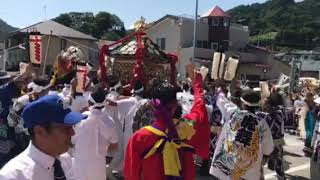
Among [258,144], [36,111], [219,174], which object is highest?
[36,111]

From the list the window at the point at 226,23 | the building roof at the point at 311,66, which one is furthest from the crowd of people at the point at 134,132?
the building roof at the point at 311,66

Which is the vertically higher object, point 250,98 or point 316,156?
point 250,98

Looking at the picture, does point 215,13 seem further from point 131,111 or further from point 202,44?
point 131,111

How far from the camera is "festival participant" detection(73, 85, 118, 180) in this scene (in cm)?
648

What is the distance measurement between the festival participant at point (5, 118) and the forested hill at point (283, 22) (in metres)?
68.5

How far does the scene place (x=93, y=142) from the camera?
21.5 feet

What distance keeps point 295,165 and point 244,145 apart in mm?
5767

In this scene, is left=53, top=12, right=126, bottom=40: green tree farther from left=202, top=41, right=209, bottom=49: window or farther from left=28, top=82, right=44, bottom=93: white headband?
left=28, top=82, right=44, bottom=93: white headband

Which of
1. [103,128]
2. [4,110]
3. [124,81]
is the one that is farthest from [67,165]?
[124,81]

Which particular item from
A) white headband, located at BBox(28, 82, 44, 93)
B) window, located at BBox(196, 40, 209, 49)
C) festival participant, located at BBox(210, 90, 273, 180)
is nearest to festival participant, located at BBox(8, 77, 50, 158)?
white headband, located at BBox(28, 82, 44, 93)

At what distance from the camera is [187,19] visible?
47.6 m

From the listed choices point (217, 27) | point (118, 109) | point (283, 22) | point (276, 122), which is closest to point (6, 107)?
point (118, 109)

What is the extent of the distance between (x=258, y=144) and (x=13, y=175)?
13.7 ft

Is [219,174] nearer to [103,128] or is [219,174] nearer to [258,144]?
[258,144]
